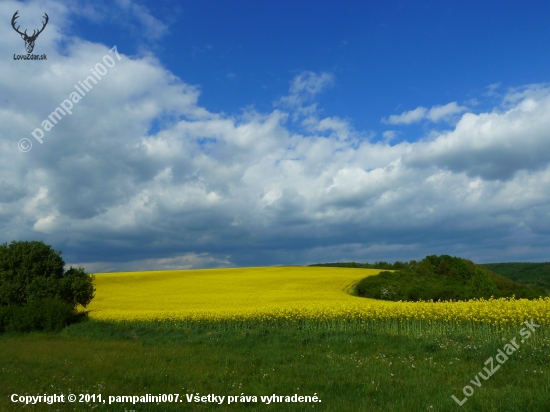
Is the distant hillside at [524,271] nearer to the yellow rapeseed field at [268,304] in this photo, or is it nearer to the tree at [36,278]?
the yellow rapeseed field at [268,304]

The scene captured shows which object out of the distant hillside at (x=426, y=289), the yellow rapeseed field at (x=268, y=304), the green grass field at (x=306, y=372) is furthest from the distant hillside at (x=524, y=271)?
the green grass field at (x=306, y=372)

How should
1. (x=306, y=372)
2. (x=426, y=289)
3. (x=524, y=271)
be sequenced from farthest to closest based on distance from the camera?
1. (x=524, y=271)
2. (x=426, y=289)
3. (x=306, y=372)

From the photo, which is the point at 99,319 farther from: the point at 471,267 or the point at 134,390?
the point at 471,267

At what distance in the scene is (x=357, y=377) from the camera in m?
8.87

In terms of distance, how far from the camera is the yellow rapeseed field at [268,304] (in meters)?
15.9

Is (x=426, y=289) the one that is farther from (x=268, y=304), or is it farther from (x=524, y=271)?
(x=524, y=271)

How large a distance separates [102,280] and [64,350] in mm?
36611

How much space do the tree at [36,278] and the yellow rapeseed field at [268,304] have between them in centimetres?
239

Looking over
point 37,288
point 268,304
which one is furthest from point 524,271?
point 37,288

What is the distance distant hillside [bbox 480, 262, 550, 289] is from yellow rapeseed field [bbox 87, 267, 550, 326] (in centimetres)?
7956

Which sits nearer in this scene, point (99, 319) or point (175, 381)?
point (175, 381)

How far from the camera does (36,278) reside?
26141 millimetres

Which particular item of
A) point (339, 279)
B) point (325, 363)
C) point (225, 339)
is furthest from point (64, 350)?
point (339, 279)

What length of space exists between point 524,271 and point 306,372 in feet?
426
